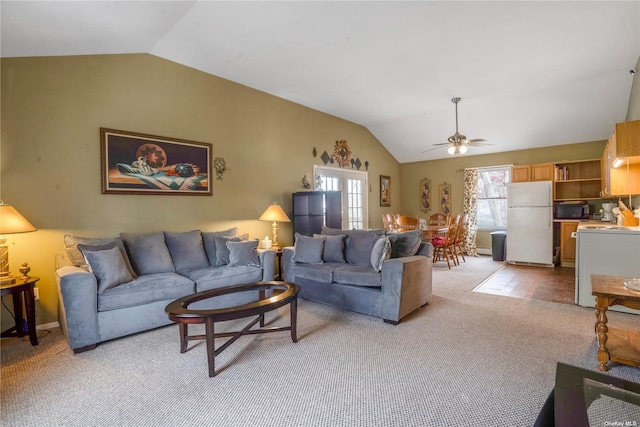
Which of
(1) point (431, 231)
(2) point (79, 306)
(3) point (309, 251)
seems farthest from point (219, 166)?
(1) point (431, 231)

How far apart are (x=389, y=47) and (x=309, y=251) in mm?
2713

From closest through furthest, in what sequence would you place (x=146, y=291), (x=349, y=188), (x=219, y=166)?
(x=146, y=291), (x=219, y=166), (x=349, y=188)

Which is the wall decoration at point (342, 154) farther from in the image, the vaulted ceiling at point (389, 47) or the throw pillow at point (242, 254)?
the throw pillow at point (242, 254)

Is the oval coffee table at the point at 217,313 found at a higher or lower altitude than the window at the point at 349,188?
lower

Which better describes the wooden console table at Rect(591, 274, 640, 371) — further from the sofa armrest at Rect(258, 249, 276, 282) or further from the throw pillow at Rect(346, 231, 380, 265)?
the sofa armrest at Rect(258, 249, 276, 282)

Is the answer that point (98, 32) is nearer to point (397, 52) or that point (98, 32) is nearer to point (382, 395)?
point (397, 52)

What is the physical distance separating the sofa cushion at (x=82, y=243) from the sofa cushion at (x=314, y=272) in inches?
72.1

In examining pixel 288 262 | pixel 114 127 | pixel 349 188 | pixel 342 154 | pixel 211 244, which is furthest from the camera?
pixel 349 188

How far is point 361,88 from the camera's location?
201 inches

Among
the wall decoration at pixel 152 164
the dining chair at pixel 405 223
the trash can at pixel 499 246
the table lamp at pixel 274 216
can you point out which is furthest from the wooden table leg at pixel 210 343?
the trash can at pixel 499 246

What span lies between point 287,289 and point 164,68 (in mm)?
3335

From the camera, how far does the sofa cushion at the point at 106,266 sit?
2871mm

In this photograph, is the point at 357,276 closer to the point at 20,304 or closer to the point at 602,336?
the point at 602,336

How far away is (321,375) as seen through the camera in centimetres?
225
